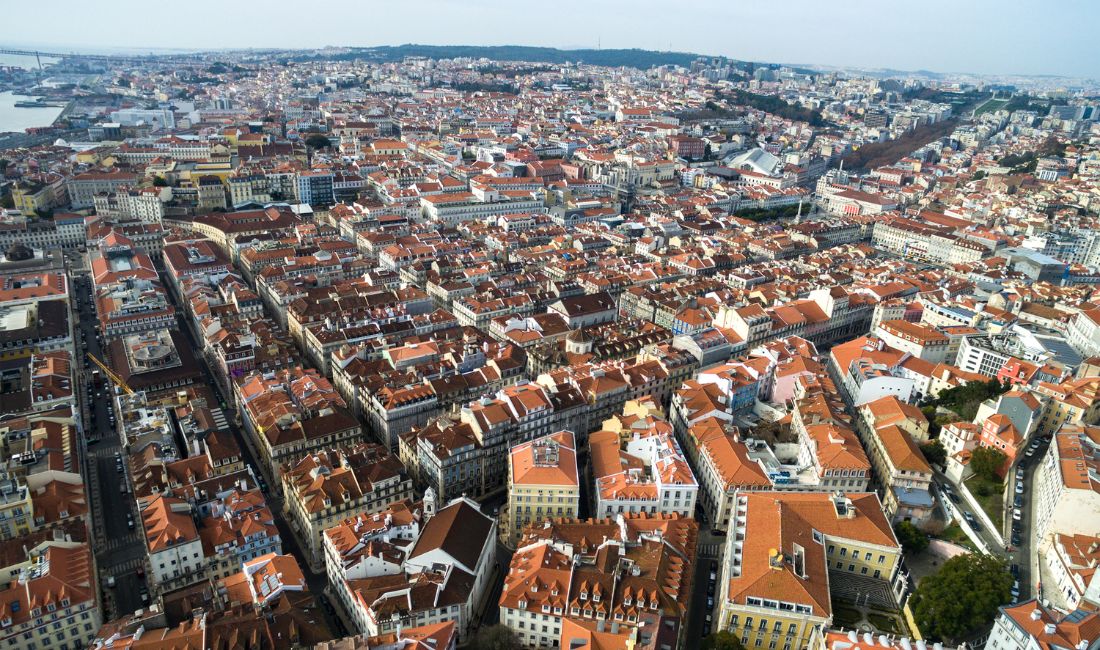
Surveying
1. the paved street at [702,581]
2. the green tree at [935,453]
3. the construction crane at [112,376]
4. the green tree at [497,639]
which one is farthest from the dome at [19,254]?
the green tree at [935,453]

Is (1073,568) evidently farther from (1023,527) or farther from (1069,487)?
(1023,527)

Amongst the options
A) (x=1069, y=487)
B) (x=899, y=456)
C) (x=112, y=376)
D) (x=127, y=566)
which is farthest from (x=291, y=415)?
(x=1069, y=487)

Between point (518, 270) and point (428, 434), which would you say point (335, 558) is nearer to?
point (428, 434)

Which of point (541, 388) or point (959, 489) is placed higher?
point (541, 388)

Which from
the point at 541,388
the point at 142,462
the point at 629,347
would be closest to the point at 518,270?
the point at 629,347

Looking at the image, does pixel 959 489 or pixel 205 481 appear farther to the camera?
pixel 959 489

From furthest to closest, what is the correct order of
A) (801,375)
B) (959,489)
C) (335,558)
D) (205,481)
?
(801,375) → (959,489) → (205,481) → (335,558)

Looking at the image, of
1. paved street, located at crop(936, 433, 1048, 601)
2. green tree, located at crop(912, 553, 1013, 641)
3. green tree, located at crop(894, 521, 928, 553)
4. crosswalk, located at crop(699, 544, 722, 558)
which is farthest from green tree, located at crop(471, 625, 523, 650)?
paved street, located at crop(936, 433, 1048, 601)

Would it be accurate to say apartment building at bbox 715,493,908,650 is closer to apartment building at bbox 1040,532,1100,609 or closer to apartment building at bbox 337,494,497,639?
apartment building at bbox 1040,532,1100,609
